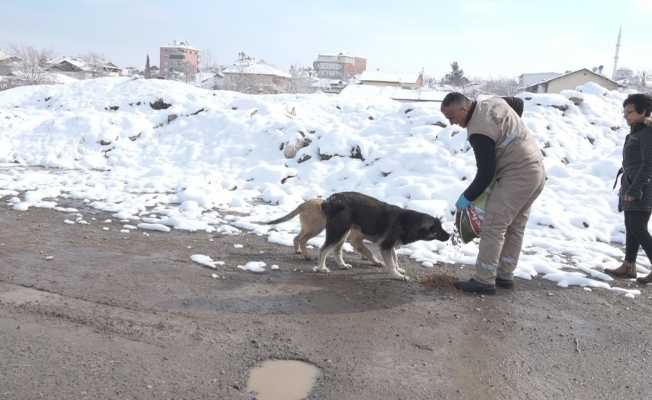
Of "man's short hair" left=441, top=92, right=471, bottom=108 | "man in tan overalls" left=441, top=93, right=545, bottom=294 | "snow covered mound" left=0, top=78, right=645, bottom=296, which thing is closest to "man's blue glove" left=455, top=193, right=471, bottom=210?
"man in tan overalls" left=441, top=93, right=545, bottom=294

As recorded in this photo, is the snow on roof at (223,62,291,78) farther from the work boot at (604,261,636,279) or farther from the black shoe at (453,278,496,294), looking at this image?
the black shoe at (453,278,496,294)

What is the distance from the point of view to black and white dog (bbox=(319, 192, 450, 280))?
5856 millimetres

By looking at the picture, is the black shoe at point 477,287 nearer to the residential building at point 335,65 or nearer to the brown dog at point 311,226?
the brown dog at point 311,226

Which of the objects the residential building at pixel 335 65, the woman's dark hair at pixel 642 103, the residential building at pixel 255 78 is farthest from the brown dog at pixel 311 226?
the residential building at pixel 335 65

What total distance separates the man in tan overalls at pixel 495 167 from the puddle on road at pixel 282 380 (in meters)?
2.47

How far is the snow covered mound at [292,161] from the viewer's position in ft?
26.2

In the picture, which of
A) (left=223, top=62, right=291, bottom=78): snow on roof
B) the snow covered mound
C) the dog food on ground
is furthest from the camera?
(left=223, top=62, right=291, bottom=78): snow on roof

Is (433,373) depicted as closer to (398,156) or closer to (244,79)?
(398,156)

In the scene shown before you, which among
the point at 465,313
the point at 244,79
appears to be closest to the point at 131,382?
the point at 465,313

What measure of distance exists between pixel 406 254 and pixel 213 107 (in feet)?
37.2

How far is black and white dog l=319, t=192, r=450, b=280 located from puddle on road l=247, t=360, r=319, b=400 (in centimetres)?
231

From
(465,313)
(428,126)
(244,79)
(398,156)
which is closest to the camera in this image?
(465,313)

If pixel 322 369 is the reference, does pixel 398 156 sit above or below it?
above

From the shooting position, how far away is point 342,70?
136000 millimetres
